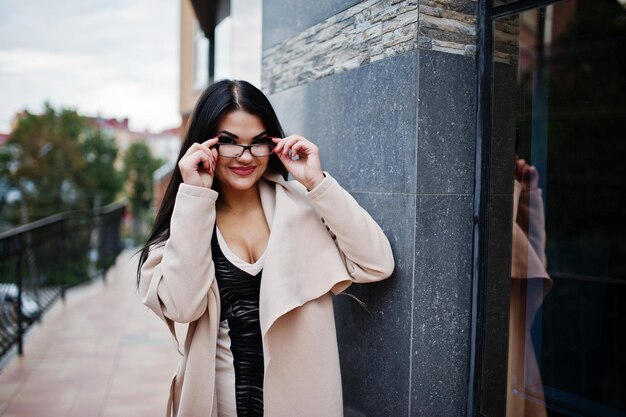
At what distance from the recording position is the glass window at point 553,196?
2.11m

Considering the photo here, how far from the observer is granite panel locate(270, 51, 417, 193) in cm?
205

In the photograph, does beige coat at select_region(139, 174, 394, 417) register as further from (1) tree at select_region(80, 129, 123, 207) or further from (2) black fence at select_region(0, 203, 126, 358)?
(1) tree at select_region(80, 129, 123, 207)

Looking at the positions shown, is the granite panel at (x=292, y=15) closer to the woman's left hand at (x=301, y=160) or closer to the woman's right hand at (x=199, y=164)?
the woman's left hand at (x=301, y=160)

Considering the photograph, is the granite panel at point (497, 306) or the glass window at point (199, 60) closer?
the granite panel at point (497, 306)

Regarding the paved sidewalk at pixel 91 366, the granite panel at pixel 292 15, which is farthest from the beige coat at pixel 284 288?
the paved sidewalk at pixel 91 366

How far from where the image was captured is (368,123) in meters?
2.29

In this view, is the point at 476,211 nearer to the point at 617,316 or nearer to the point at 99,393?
the point at 617,316

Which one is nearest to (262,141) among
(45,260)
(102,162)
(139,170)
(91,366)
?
(91,366)

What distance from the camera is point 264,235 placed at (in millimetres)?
2057

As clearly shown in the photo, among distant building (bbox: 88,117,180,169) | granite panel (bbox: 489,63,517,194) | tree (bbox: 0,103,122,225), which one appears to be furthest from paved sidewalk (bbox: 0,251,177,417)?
distant building (bbox: 88,117,180,169)

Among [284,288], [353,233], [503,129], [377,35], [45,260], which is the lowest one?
[45,260]

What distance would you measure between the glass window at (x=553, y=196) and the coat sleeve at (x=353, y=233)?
0.47 meters

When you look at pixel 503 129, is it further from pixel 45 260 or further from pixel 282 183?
pixel 45 260

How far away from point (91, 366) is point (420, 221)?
3751 millimetres
